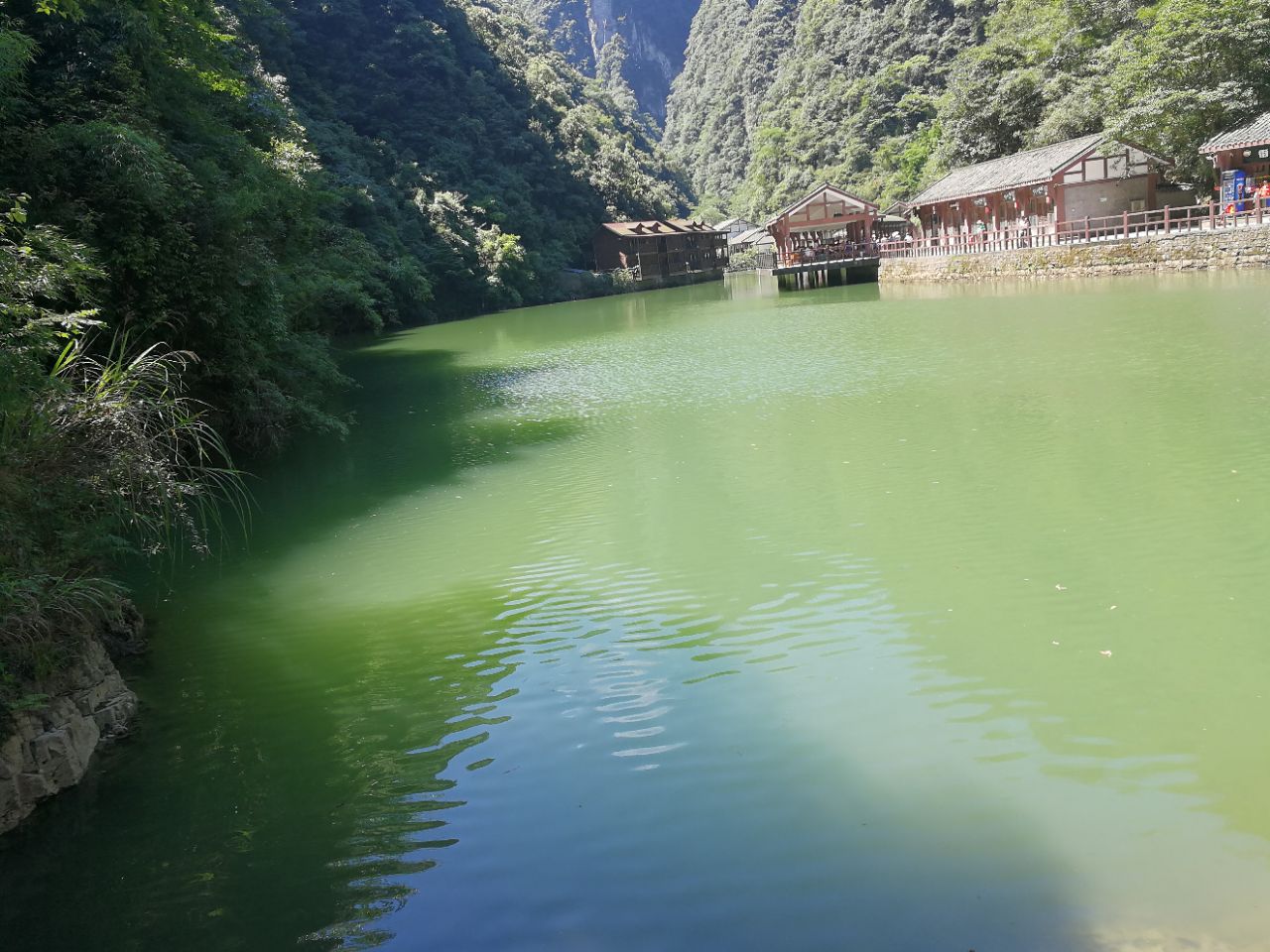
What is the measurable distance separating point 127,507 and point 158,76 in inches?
431

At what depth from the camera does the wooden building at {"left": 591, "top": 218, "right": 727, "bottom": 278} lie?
65.9 metres

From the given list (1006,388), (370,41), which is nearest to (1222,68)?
(1006,388)

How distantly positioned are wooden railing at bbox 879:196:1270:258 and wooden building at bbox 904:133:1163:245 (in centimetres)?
19

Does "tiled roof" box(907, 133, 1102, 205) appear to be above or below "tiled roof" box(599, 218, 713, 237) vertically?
below

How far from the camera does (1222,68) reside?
30391 millimetres

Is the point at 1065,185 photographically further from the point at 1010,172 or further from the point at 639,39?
the point at 639,39

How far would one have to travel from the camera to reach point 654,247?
66875mm

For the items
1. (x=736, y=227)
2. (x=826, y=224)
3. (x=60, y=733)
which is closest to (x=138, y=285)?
(x=60, y=733)

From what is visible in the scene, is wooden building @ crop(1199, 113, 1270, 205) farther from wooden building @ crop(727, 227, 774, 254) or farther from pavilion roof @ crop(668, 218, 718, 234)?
pavilion roof @ crop(668, 218, 718, 234)

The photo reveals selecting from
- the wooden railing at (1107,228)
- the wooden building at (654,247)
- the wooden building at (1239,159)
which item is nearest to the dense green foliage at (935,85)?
the wooden building at (1239,159)

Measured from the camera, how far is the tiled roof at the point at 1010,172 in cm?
3266

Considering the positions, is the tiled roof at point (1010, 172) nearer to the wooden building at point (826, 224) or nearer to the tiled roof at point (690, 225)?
the wooden building at point (826, 224)

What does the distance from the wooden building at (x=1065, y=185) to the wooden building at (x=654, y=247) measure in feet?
99.9

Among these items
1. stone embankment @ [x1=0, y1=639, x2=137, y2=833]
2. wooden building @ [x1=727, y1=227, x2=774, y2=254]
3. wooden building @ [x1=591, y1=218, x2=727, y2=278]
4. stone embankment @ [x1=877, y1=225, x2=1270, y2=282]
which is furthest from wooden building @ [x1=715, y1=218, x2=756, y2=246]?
stone embankment @ [x1=0, y1=639, x2=137, y2=833]
